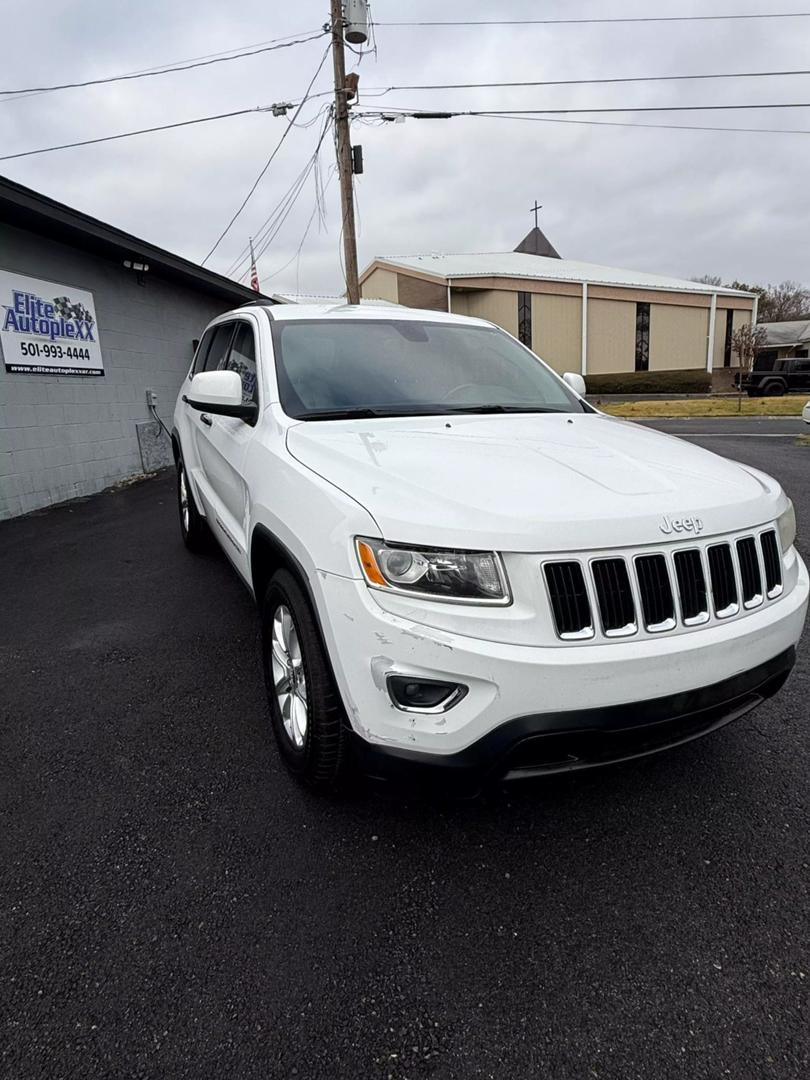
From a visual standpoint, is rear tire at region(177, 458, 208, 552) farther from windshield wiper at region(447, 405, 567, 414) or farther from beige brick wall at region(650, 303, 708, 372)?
beige brick wall at region(650, 303, 708, 372)

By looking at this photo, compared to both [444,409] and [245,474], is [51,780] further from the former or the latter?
[444,409]

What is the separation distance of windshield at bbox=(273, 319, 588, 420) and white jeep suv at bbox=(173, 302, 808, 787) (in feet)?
1.05

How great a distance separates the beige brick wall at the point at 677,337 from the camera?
3569cm

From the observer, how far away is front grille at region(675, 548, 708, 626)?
1.93 m

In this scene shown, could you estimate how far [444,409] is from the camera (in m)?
3.06

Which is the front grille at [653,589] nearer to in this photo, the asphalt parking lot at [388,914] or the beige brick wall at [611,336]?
the asphalt parking lot at [388,914]

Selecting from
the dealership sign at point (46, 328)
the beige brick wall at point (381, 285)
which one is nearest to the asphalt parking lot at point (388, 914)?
the dealership sign at point (46, 328)

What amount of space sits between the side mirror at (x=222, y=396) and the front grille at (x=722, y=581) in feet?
6.57

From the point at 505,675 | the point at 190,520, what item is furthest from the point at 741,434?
the point at 505,675

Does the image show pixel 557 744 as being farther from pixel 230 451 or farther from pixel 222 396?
pixel 230 451

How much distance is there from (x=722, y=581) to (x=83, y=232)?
8918 millimetres

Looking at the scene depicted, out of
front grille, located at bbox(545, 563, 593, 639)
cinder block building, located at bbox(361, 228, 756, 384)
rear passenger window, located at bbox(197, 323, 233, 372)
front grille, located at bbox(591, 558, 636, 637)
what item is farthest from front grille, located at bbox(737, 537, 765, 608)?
cinder block building, located at bbox(361, 228, 756, 384)

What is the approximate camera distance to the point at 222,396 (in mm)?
2902

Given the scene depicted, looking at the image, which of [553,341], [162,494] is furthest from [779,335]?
[162,494]
